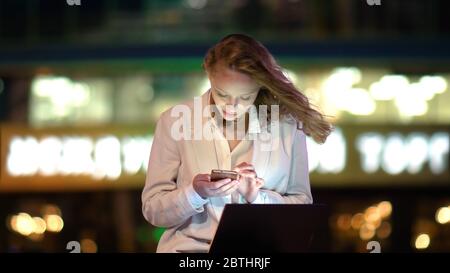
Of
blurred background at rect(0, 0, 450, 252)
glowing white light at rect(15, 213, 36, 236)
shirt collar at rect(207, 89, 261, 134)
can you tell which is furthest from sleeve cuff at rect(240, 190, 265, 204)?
glowing white light at rect(15, 213, 36, 236)

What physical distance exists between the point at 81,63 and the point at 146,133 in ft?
6.98

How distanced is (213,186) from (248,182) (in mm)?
139

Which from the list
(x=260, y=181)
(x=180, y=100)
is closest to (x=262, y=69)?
(x=260, y=181)

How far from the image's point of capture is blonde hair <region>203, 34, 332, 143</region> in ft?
15.0

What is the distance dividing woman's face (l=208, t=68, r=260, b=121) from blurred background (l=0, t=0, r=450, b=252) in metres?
17.6

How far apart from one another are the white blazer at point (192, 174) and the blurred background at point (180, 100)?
17520 millimetres

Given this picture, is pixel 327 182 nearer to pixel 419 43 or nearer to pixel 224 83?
pixel 419 43

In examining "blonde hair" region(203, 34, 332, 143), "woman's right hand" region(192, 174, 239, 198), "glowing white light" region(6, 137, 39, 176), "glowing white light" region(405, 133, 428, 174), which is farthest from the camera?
"glowing white light" region(405, 133, 428, 174)

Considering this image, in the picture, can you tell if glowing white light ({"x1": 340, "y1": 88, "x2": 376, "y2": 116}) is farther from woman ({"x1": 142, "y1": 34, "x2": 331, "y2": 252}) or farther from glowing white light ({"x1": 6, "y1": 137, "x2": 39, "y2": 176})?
woman ({"x1": 142, "y1": 34, "x2": 331, "y2": 252})

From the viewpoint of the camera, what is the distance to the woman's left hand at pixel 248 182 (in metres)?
4.43

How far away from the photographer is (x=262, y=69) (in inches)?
180

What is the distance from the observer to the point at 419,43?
22.5 meters

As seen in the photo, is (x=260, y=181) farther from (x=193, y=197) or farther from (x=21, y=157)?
(x=21, y=157)

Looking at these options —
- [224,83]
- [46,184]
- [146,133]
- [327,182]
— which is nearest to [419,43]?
[327,182]
